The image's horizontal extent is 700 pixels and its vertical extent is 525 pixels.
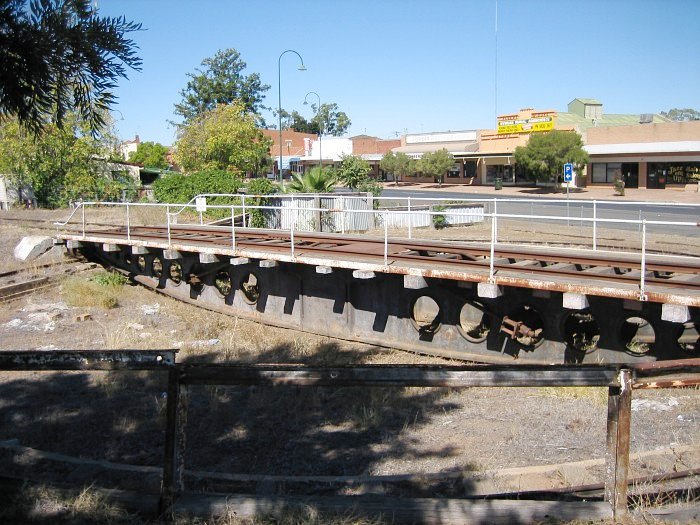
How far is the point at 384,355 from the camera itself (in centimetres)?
1368

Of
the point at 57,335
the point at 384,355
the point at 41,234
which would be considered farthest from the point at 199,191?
the point at 384,355

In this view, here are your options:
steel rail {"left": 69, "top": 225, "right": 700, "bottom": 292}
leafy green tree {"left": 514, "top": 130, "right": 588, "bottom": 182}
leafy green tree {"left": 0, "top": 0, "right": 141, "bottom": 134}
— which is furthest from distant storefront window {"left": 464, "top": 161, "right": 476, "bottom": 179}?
leafy green tree {"left": 0, "top": 0, "right": 141, "bottom": 134}

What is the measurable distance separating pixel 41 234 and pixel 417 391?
66.7 ft

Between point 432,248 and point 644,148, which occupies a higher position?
point 644,148

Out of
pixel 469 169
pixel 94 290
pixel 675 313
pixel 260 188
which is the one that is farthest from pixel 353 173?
pixel 469 169

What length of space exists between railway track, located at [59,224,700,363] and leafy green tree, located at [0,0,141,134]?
7.92m

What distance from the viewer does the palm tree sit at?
29516mm

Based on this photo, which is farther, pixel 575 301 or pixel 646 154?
pixel 646 154

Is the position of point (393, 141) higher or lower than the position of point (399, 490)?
higher

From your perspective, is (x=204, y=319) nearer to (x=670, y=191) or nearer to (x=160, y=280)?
(x=160, y=280)

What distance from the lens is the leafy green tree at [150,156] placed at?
73.7 metres

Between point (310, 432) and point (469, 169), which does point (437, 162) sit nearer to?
point (469, 169)

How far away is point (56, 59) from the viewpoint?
4.20m

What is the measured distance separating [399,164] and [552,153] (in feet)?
69.6
